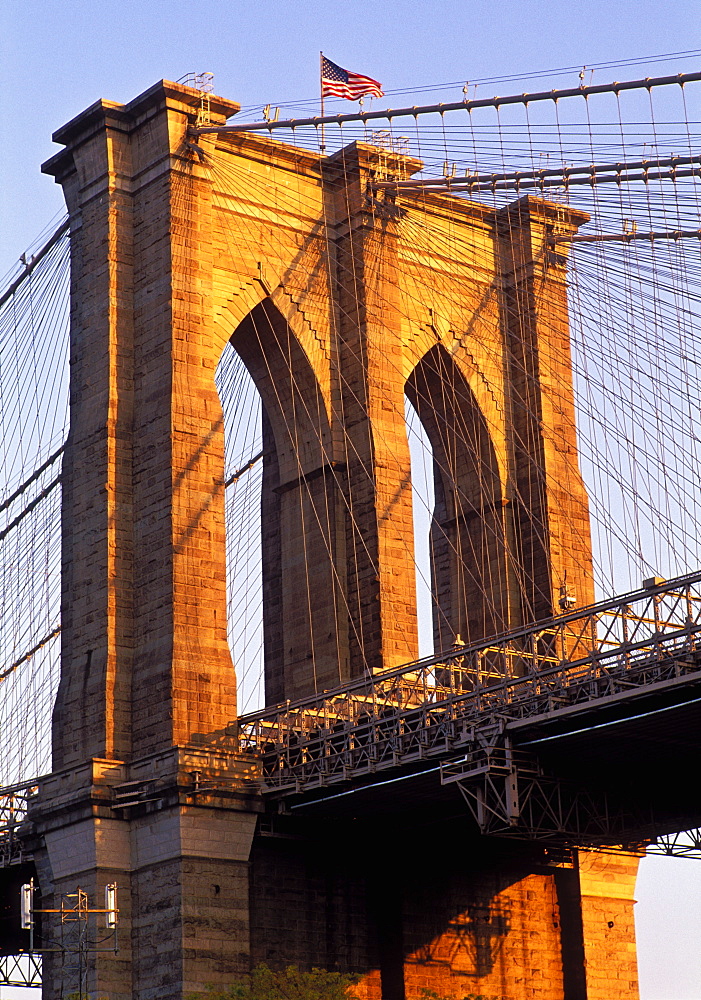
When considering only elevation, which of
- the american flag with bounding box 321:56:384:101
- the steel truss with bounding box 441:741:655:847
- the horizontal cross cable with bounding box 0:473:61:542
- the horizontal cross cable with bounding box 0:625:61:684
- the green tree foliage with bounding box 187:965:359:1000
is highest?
the american flag with bounding box 321:56:384:101

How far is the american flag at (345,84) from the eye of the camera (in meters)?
68.6

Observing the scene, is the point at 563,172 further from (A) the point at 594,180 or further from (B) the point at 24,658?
(B) the point at 24,658

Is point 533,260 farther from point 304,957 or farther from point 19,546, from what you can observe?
point 304,957

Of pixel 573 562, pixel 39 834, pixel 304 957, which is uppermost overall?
pixel 573 562

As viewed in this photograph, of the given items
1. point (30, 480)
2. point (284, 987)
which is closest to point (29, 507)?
point (30, 480)

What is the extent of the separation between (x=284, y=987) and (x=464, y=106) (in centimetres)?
2825

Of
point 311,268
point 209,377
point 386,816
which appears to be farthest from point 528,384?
point 386,816

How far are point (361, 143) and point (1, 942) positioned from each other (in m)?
33.6

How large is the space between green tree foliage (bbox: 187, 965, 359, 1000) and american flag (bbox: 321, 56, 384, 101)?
3054 cm

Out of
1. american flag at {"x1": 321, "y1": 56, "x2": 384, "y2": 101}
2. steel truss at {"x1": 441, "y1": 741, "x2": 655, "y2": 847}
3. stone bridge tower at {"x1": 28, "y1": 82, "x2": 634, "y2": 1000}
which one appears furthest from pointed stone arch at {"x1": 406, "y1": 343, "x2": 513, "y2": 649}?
steel truss at {"x1": 441, "y1": 741, "x2": 655, "y2": 847}

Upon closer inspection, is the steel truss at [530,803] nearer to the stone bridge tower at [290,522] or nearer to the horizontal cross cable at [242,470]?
the stone bridge tower at [290,522]

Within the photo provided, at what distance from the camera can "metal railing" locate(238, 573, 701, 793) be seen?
50.1m

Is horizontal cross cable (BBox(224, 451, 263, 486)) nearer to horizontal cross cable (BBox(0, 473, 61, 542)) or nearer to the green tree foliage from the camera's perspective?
horizontal cross cable (BBox(0, 473, 61, 542))

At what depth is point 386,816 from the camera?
61094 mm
